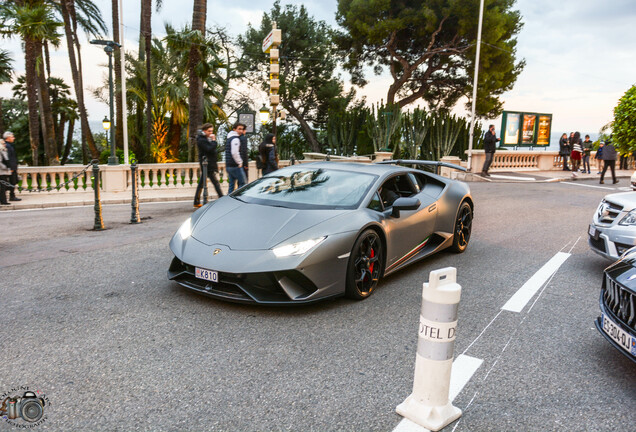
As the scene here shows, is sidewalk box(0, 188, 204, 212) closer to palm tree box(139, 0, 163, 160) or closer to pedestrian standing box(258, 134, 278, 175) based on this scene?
pedestrian standing box(258, 134, 278, 175)

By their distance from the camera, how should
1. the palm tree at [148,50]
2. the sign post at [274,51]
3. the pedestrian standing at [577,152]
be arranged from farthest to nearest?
the palm tree at [148,50] < the pedestrian standing at [577,152] < the sign post at [274,51]

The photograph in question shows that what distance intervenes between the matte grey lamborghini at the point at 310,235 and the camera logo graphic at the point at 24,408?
172 centimetres

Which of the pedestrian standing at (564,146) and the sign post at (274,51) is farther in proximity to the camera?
the pedestrian standing at (564,146)

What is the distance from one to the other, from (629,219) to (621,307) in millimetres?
3045

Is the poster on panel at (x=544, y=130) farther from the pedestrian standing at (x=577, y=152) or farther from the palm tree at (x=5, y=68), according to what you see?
the palm tree at (x=5, y=68)

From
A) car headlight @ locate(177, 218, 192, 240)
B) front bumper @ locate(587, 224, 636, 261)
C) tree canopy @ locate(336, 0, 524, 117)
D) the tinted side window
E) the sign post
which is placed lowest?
front bumper @ locate(587, 224, 636, 261)

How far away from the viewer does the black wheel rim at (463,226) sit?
7.18 m

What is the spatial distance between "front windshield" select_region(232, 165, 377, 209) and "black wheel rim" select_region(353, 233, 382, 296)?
42 centimetres

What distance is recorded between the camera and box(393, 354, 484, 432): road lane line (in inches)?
114

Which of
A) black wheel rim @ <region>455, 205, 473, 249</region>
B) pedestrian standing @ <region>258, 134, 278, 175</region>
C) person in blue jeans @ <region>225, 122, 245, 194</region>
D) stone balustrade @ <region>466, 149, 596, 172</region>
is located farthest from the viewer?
stone balustrade @ <region>466, 149, 596, 172</region>

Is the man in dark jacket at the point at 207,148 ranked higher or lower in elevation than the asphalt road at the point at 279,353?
higher

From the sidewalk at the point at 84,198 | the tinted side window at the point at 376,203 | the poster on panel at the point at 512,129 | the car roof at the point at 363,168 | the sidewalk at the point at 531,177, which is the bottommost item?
the sidewalk at the point at 84,198

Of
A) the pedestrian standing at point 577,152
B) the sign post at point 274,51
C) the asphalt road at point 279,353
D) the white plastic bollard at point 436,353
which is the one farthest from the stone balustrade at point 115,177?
the pedestrian standing at point 577,152

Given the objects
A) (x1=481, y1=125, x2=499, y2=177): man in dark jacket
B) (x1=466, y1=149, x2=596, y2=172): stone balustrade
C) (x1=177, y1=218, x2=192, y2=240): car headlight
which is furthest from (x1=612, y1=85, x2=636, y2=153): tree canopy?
(x1=466, y1=149, x2=596, y2=172): stone balustrade
